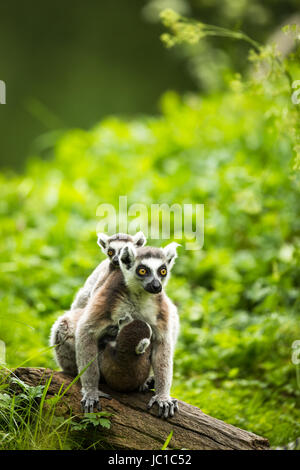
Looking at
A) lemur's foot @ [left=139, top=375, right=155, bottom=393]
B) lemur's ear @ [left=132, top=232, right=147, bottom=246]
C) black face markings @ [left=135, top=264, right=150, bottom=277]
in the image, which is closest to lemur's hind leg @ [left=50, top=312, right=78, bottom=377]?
lemur's foot @ [left=139, top=375, right=155, bottom=393]

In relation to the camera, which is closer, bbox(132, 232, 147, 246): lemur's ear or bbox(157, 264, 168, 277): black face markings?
bbox(157, 264, 168, 277): black face markings

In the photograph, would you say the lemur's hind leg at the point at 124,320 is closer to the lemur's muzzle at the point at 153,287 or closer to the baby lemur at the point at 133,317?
the baby lemur at the point at 133,317

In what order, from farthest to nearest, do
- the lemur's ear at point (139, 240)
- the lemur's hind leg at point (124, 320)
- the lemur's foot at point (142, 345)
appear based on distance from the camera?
1. the lemur's ear at point (139, 240)
2. the lemur's hind leg at point (124, 320)
3. the lemur's foot at point (142, 345)

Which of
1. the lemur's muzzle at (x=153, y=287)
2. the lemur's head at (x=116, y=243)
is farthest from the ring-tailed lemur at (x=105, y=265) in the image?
the lemur's muzzle at (x=153, y=287)

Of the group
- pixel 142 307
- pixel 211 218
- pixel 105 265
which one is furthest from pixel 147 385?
pixel 211 218

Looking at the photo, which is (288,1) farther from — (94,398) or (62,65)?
(62,65)

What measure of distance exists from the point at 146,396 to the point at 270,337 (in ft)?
6.61

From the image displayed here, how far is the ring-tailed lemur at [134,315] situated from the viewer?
3420 millimetres

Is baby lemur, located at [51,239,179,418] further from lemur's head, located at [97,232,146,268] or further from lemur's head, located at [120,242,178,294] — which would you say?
lemur's head, located at [97,232,146,268]

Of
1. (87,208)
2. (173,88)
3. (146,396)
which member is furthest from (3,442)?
(173,88)

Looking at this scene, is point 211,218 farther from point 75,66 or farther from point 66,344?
point 75,66

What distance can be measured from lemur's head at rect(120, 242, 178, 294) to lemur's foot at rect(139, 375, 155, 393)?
24.3 inches

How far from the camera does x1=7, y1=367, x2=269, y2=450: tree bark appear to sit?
3281mm
